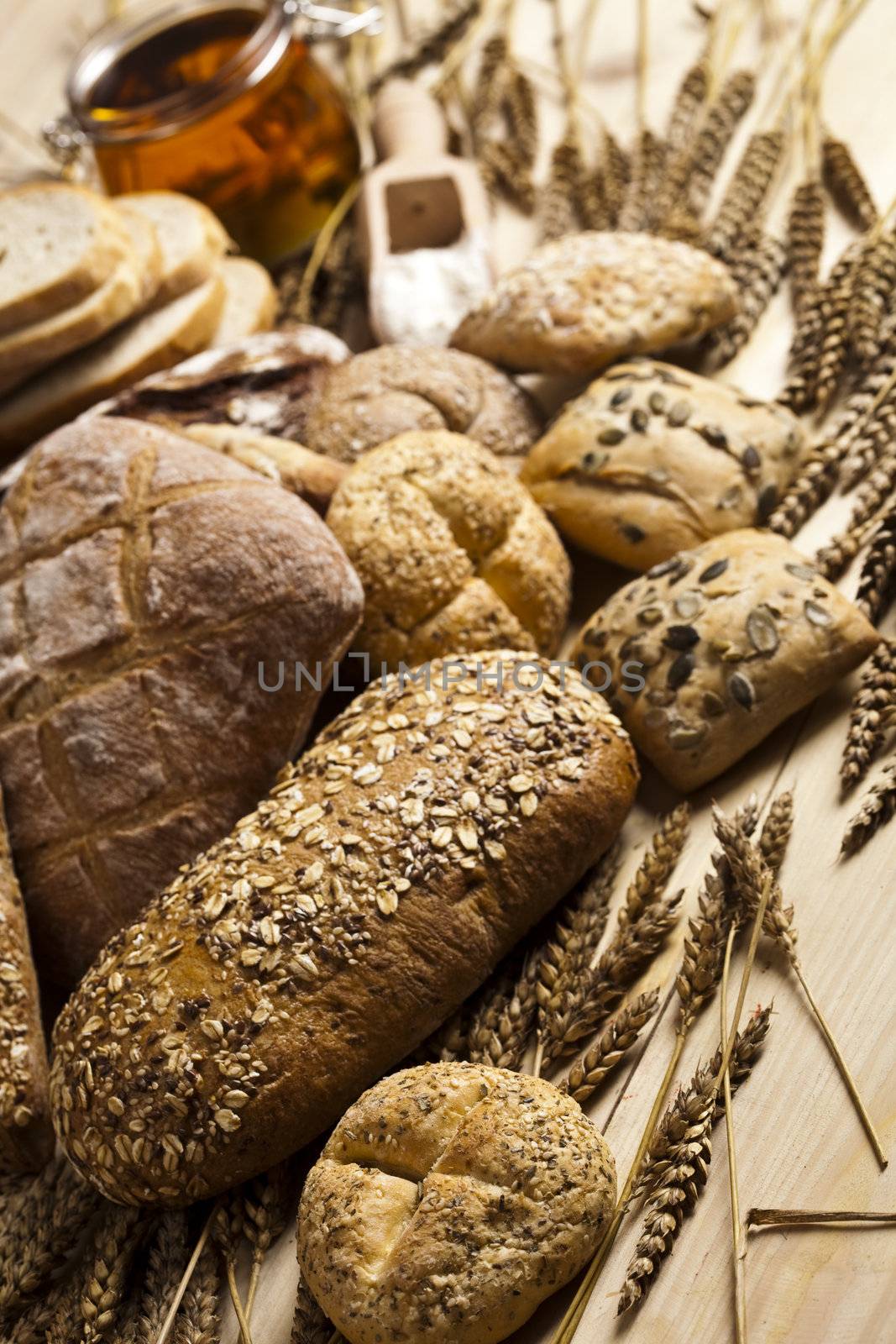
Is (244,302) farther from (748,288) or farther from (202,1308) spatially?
(202,1308)

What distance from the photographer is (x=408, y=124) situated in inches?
114

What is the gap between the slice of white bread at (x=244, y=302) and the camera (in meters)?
2.65

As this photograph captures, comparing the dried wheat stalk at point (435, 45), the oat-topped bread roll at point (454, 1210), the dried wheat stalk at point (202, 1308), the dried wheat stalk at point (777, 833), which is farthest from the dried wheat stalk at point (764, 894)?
the dried wheat stalk at point (435, 45)

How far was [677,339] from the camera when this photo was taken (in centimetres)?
227

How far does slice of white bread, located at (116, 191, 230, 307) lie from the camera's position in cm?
255

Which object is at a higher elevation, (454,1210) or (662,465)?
(662,465)

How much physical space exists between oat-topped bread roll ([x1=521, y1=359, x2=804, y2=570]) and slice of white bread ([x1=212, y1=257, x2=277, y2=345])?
34.0 inches

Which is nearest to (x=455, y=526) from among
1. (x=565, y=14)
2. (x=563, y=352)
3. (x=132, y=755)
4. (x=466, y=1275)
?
(x=563, y=352)

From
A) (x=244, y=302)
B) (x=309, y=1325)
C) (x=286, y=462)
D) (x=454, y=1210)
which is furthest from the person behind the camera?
(x=244, y=302)

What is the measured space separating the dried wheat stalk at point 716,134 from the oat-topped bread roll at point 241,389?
95cm

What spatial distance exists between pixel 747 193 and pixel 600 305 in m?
0.59

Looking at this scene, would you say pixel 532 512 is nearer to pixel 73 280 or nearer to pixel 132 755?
pixel 132 755

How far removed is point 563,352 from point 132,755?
110 cm

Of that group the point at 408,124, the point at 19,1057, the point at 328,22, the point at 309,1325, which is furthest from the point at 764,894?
the point at 328,22
